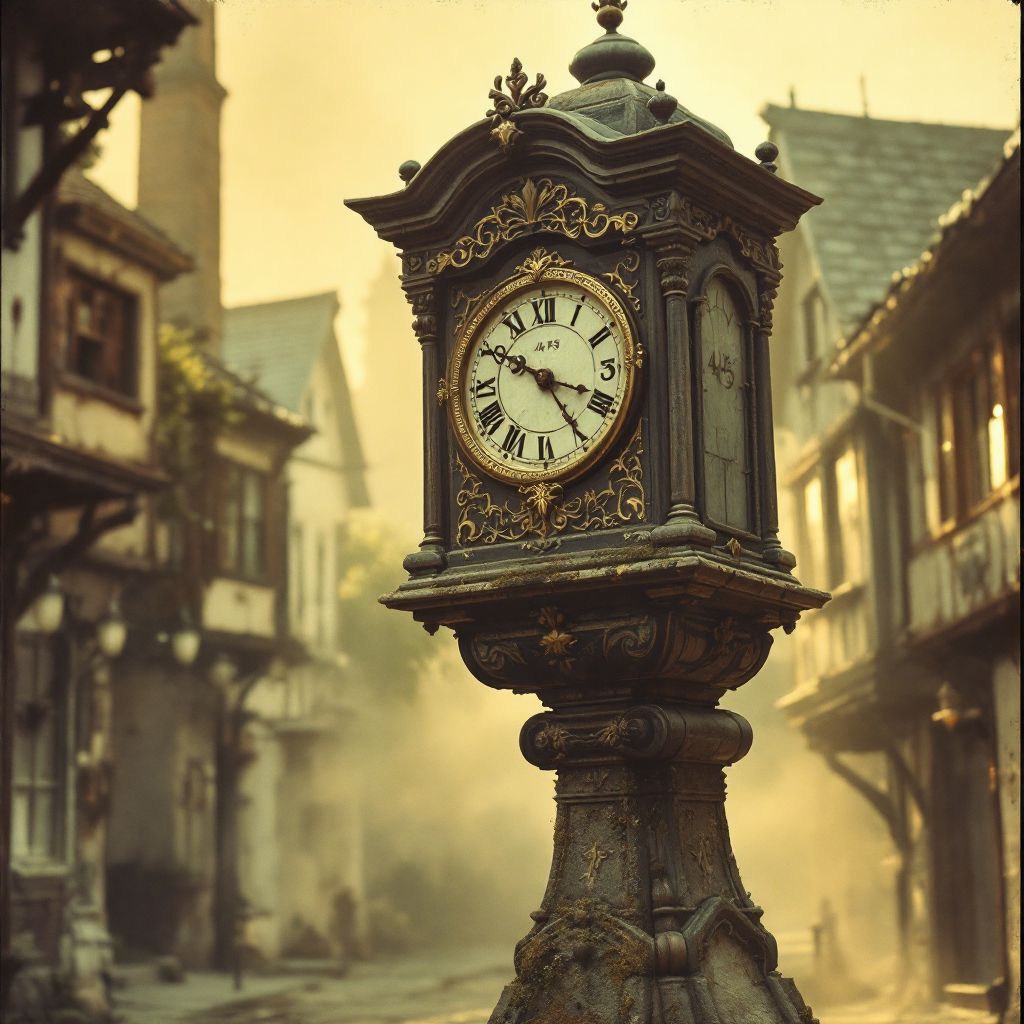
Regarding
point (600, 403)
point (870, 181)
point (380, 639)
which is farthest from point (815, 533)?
point (600, 403)

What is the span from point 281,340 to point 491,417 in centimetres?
2547

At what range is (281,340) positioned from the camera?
104ft

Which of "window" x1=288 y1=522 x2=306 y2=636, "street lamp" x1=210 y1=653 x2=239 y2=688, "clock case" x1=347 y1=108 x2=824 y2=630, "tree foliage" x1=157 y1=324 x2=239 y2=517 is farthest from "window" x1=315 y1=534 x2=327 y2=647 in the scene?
"clock case" x1=347 y1=108 x2=824 y2=630

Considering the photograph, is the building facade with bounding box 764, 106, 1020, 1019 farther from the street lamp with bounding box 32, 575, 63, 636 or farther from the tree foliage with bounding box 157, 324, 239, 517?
the street lamp with bounding box 32, 575, 63, 636

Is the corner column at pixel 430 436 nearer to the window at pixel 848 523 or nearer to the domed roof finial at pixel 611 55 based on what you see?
the domed roof finial at pixel 611 55

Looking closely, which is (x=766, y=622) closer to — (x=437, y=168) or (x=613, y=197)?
(x=613, y=197)

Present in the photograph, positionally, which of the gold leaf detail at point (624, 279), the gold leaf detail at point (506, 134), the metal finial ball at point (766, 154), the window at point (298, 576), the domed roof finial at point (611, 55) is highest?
the window at point (298, 576)

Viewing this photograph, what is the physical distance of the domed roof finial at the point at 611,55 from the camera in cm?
703

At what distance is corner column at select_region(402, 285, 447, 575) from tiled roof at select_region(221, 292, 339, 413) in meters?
23.1

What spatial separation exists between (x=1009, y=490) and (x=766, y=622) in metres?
9.40

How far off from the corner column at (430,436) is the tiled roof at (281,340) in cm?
2314

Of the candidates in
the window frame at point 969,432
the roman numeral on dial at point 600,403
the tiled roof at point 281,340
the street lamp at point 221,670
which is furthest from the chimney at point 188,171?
the roman numeral on dial at point 600,403

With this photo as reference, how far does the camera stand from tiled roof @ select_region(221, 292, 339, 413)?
30.3 meters

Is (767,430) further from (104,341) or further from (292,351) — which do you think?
(292,351)
